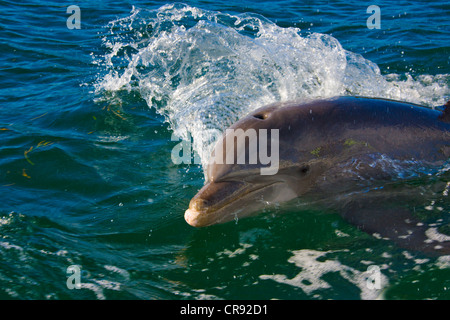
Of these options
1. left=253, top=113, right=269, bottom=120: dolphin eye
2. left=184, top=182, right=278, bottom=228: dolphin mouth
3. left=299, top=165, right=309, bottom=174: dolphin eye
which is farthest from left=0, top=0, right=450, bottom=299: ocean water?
left=253, top=113, right=269, bottom=120: dolphin eye

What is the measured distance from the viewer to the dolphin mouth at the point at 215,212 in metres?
5.22

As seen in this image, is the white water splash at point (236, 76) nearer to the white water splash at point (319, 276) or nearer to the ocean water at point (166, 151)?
the ocean water at point (166, 151)

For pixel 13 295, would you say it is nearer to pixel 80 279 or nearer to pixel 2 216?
pixel 80 279

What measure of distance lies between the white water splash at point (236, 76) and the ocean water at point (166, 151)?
4 cm

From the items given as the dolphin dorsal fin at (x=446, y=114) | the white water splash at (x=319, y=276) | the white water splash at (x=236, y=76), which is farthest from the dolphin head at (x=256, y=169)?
the white water splash at (x=236, y=76)

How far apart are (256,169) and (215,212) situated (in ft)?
2.21

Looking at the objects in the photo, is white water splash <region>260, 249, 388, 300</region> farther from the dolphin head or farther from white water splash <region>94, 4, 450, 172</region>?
white water splash <region>94, 4, 450, 172</region>

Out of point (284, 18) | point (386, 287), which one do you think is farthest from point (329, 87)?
point (284, 18)

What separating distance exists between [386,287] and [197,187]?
115 inches

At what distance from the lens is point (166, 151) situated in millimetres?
8086

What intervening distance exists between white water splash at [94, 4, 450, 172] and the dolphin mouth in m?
2.39

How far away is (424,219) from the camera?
19.5ft

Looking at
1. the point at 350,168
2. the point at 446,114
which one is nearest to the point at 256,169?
the point at 350,168

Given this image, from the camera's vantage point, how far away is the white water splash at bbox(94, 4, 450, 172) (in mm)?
8617
